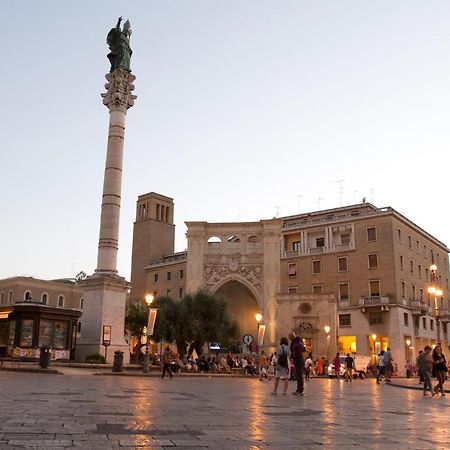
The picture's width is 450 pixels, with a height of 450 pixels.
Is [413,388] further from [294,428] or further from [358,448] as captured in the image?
[358,448]

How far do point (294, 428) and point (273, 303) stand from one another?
46.4 meters

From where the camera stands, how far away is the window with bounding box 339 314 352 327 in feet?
179

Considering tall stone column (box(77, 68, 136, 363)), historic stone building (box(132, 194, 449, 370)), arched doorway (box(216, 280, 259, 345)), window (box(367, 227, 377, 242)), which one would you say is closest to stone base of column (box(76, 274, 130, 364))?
tall stone column (box(77, 68, 136, 363))

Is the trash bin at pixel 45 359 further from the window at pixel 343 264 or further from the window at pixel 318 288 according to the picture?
the window at pixel 343 264

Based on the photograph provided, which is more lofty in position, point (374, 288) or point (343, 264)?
point (343, 264)

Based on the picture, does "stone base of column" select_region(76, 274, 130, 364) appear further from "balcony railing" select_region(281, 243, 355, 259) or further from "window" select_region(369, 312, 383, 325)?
"balcony railing" select_region(281, 243, 355, 259)

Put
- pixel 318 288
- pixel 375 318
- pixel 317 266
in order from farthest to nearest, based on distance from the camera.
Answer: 1. pixel 317 266
2. pixel 318 288
3. pixel 375 318

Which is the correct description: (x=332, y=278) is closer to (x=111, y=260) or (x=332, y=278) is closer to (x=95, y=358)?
(x=111, y=260)

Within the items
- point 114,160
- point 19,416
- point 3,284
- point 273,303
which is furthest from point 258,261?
point 19,416

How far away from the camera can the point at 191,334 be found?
44.2 m

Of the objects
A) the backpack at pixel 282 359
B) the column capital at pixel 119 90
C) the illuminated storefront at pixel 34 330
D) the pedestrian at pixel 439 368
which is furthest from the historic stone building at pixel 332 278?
the backpack at pixel 282 359

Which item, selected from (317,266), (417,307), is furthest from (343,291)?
(417,307)

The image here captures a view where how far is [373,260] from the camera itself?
180 feet

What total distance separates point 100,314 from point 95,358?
7.05 feet
